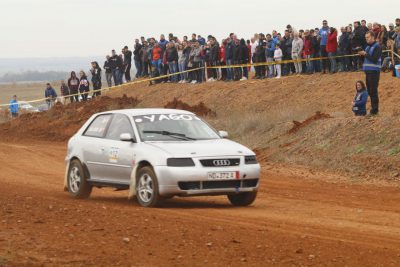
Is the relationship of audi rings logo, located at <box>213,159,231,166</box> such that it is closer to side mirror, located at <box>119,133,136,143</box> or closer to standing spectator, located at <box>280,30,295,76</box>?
side mirror, located at <box>119,133,136,143</box>

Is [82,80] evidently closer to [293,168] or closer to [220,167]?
[293,168]

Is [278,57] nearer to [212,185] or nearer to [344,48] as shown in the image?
[344,48]

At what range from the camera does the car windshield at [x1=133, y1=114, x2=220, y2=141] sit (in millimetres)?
14141

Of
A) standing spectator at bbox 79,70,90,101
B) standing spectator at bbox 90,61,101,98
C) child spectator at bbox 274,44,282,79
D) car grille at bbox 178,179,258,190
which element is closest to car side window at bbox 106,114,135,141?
car grille at bbox 178,179,258,190

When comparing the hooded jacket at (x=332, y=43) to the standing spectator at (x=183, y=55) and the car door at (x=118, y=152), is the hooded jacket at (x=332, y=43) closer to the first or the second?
the standing spectator at (x=183, y=55)

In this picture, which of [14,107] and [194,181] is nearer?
[194,181]

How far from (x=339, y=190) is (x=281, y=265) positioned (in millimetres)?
9357

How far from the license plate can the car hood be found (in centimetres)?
28

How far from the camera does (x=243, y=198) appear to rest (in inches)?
559

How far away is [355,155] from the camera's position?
20.7 metres

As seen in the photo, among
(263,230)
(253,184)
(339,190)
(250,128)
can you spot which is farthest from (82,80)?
(263,230)

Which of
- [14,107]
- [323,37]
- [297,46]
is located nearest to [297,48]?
[297,46]

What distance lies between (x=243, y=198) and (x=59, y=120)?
2723 centimetres

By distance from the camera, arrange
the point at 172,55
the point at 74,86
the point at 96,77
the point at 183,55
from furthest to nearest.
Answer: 1. the point at 74,86
2. the point at 96,77
3. the point at 172,55
4. the point at 183,55
